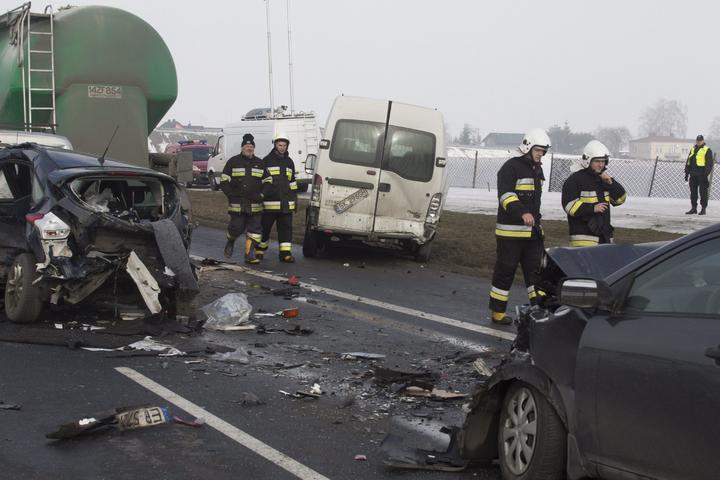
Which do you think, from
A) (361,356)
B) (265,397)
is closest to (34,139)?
(361,356)

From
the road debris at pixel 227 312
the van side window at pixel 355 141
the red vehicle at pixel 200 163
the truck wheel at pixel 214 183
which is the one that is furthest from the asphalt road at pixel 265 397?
the red vehicle at pixel 200 163

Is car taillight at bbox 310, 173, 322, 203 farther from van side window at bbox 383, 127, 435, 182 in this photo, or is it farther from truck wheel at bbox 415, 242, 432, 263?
truck wheel at bbox 415, 242, 432, 263

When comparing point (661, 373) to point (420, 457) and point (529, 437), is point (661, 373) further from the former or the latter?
point (420, 457)

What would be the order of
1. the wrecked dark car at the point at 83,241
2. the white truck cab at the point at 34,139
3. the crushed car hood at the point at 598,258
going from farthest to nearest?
the white truck cab at the point at 34,139 → the wrecked dark car at the point at 83,241 → the crushed car hood at the point at 598,258

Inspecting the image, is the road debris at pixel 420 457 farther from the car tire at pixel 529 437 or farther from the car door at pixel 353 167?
the car door at pixel 353 167

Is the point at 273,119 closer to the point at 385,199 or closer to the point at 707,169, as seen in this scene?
the point at 707,169

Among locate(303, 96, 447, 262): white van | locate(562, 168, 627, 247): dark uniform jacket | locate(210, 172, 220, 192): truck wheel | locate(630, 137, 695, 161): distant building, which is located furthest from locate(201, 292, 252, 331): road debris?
locate(630, 137, 695, 161): distant building

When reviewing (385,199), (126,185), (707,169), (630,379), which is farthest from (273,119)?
(630,379)

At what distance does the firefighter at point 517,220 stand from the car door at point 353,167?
4.54m

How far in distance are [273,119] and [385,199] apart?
657 inches

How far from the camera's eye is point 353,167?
13859 millimetres

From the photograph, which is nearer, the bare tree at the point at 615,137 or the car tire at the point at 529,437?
the car tire at the point at 529,437

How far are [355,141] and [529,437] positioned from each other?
380 inches

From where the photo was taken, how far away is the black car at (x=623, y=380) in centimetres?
371
